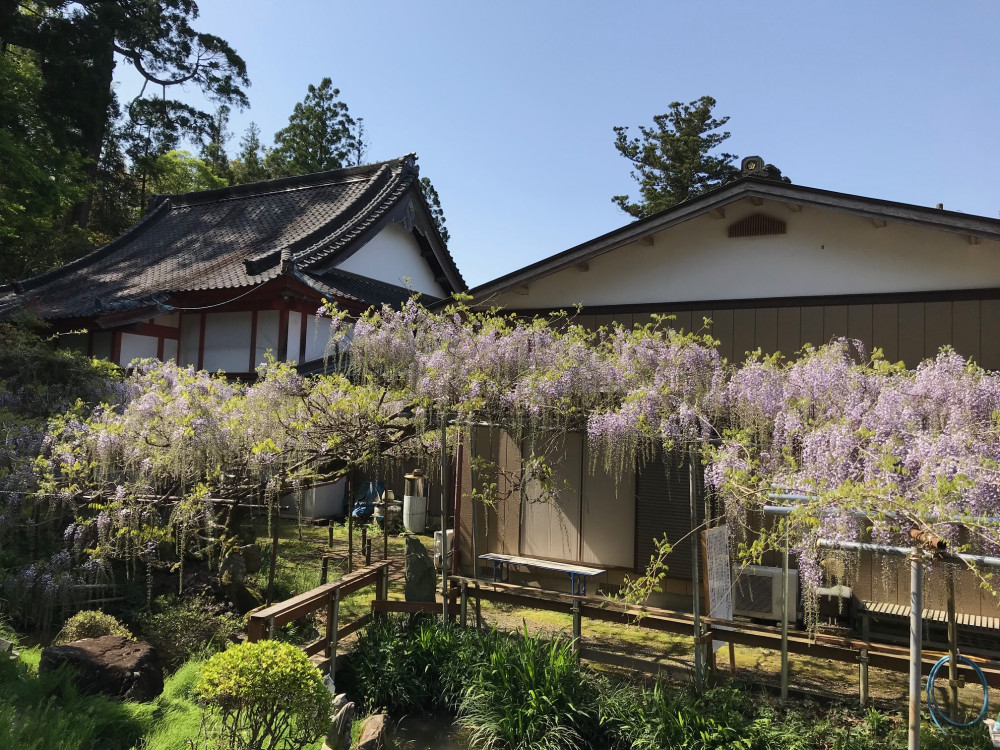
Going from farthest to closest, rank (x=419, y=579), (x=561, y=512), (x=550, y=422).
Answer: (x=561, y=512) < (x=550, y=422) < (x=419, y=579)

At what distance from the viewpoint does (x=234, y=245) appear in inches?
627

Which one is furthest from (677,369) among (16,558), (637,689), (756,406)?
(16,558)

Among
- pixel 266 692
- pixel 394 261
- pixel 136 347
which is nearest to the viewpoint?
pixel 266 692

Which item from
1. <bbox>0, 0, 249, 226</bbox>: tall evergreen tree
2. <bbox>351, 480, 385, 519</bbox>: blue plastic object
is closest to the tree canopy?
<bbox>0, 0, 249, 226</bbox>: tall evergreen tree

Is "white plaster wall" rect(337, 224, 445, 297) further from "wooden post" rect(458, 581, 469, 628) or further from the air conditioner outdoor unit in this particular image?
the air conditioner outdoor unit

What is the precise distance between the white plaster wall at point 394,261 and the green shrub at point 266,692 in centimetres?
1115

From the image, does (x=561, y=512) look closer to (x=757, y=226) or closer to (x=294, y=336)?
(x=757, y=226)

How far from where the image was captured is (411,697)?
550 cm

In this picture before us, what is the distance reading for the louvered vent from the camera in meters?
7.39

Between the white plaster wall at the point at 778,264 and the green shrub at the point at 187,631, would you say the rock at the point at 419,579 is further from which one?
the white plaster wall at the point at 778,264

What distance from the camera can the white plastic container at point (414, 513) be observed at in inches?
492

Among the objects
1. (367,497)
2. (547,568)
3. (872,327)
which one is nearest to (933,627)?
(872,327)

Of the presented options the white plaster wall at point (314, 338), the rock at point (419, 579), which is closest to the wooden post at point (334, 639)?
the rock at point (419, 579)

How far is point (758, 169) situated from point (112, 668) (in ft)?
25.1
